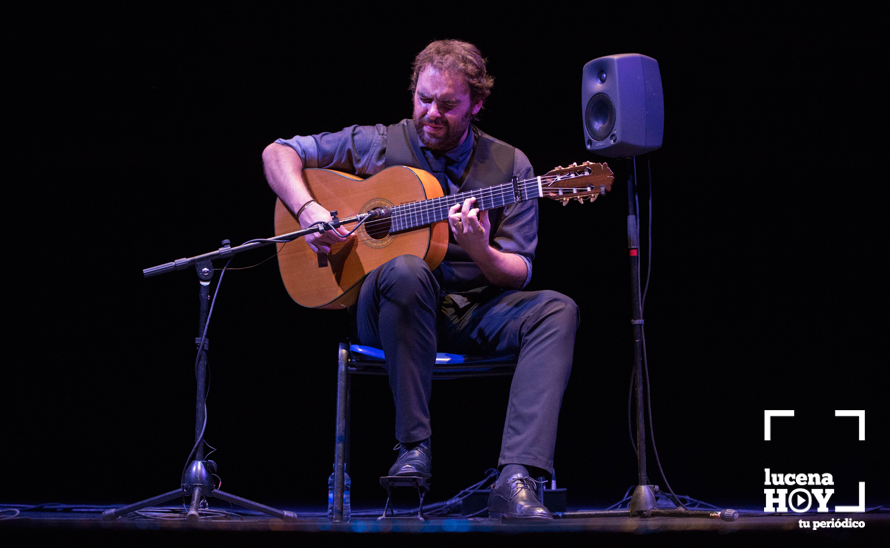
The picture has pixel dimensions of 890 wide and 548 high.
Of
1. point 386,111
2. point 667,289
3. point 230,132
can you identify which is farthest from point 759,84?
point 230,132

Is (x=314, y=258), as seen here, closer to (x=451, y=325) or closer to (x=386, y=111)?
(x=451, y=325)

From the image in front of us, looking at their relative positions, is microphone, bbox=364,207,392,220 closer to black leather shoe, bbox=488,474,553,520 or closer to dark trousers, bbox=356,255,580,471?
dark trousers, bbox=356,255,580,471

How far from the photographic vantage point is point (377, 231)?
7.98ft

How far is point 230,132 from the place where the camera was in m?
3.19

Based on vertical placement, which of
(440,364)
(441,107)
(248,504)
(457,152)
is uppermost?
(441,107)

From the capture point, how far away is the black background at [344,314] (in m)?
3.04

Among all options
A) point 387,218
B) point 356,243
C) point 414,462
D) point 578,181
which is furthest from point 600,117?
point 414,462

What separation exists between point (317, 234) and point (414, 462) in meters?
0.73

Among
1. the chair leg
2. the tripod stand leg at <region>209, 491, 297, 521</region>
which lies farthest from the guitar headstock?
the tripod stand leg at <region>209, 491, 297, 521</region>

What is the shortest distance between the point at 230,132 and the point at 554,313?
5.61 feet

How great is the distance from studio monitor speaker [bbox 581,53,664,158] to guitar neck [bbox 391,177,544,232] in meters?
0.26

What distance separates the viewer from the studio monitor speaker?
2.25 meters

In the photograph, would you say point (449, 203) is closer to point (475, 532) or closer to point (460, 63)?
point (460, 63)

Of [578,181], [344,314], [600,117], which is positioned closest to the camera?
[578,181]
